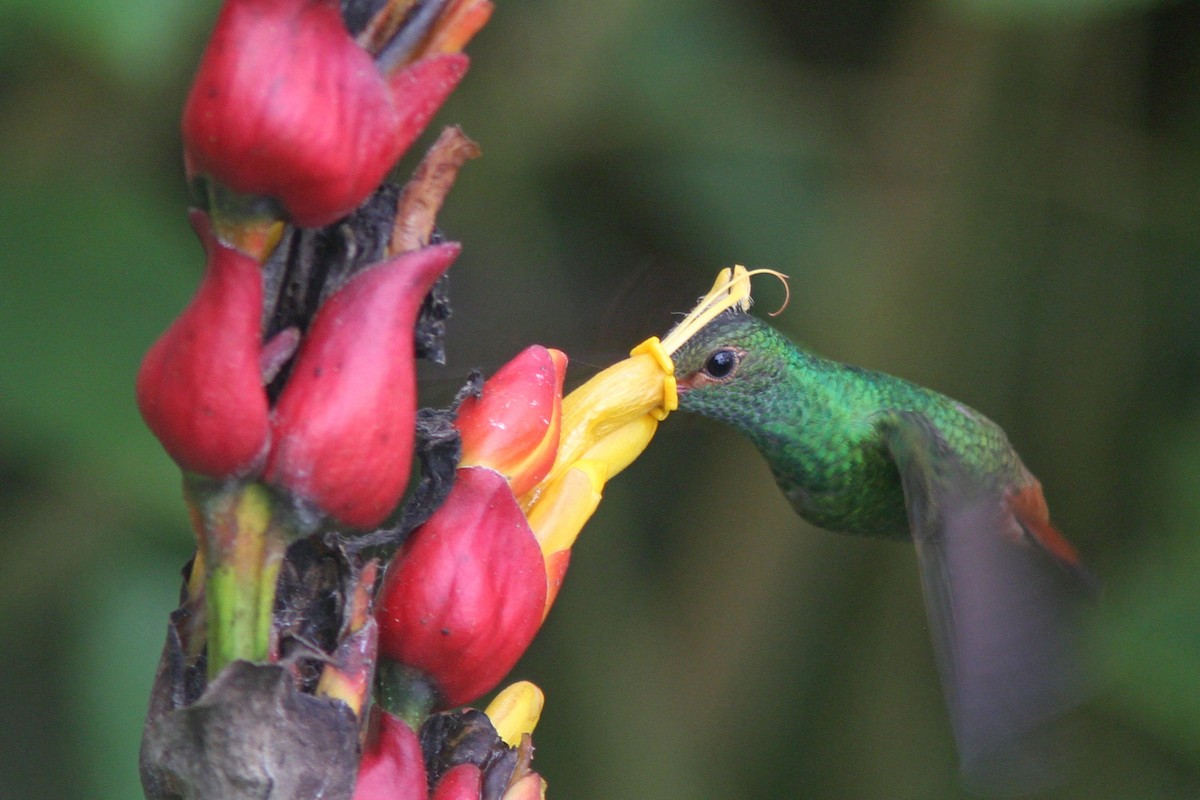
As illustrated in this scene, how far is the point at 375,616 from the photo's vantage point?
0.63 meters

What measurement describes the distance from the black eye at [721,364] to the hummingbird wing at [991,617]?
19 cm

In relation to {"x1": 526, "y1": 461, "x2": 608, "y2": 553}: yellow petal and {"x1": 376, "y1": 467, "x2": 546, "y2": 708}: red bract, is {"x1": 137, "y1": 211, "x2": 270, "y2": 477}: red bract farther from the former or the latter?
{"x1": 526, "y1": 461, "x2": 608, "y2": 553}: yellow petal

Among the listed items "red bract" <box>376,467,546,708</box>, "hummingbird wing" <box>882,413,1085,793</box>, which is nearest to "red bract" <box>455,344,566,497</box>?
"red bract" <box>376,467,546,708</box>

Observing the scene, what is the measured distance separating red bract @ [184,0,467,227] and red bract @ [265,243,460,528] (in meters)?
0.05

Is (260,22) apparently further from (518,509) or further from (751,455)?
(751,455)

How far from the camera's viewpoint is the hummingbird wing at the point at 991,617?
1.03 m

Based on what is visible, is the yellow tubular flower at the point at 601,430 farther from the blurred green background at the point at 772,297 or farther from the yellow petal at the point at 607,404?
the blurred green background at the point at 772,297

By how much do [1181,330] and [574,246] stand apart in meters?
0.90

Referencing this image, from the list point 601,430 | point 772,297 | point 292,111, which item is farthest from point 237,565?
point 772,297

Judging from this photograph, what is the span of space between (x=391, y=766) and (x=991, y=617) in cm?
62

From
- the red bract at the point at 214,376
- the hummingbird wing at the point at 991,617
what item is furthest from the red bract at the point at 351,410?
the hummingbird wing at the point at 991,617

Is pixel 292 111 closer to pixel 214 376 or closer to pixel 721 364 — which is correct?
pixel 214 376

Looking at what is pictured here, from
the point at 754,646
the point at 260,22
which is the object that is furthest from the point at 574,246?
the point at 260,22

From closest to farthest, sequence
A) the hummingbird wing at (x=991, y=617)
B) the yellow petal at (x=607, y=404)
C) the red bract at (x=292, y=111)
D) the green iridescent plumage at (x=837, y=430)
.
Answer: the red bract at (x=292, y=111) → the yellow petal at (x=607, y=404) → the hummingbird wing at (x=991, y=617) → the green iridescent plumage at (x=837, y=430)
